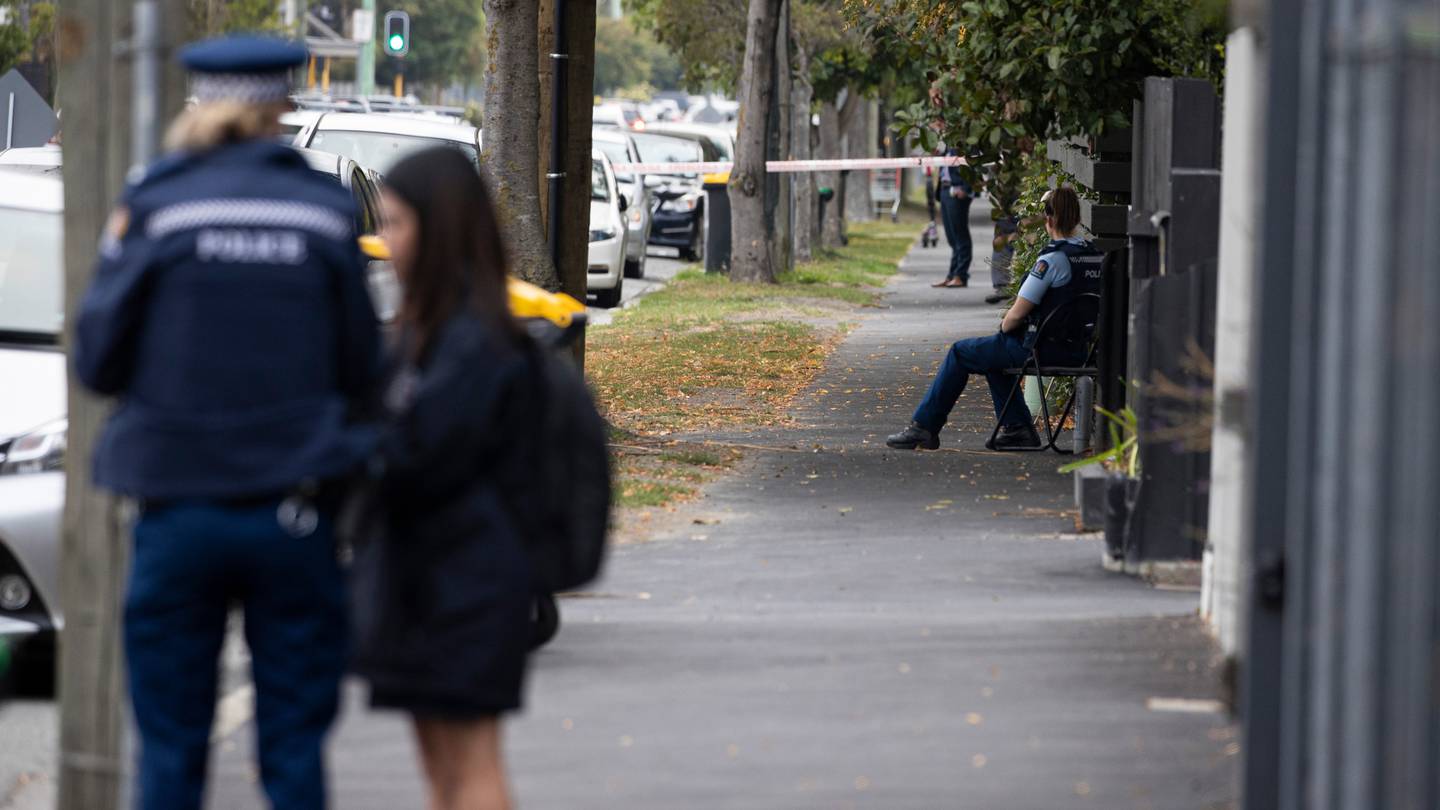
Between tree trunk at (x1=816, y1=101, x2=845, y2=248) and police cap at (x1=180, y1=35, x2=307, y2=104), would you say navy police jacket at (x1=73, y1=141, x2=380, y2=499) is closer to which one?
police cap at (x1=180, y1=35, x2=307, y2=104)

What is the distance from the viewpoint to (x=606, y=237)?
22953 mm

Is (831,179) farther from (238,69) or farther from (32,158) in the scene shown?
(238,69)

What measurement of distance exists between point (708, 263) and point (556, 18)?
1638 cm

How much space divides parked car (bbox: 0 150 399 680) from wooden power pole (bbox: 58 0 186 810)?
926 millimetres

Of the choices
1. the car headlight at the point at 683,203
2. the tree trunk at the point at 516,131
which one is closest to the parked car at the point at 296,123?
the tree trunk at the point at 516,131

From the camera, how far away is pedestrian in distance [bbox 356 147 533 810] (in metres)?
3.81

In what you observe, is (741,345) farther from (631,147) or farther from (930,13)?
(631,147)

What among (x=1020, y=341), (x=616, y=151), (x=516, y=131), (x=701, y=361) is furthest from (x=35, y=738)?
(x=616, y=151)

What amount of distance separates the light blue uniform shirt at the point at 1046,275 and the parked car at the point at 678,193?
62.5ft

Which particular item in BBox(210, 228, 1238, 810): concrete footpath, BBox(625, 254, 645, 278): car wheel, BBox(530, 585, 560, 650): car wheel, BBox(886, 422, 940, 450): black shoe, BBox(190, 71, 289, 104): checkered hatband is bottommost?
BBox(210, 228, 1238, 810): concrete footpath

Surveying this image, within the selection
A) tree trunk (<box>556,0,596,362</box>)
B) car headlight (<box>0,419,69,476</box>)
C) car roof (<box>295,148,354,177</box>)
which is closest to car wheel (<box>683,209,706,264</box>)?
tree trunk (<box>556,0,596,362</box>)

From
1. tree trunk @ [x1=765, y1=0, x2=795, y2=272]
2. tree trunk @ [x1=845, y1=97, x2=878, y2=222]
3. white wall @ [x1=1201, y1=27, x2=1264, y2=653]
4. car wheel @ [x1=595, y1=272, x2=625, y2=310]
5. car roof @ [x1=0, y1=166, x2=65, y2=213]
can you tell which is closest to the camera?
white wall @ [x1=1201, y1=27, x2=1264, y2=653]

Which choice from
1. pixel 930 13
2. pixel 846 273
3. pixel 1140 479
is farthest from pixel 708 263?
pixel 1140 479

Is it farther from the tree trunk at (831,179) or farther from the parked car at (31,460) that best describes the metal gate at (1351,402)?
the tree trunk at (831,179)
